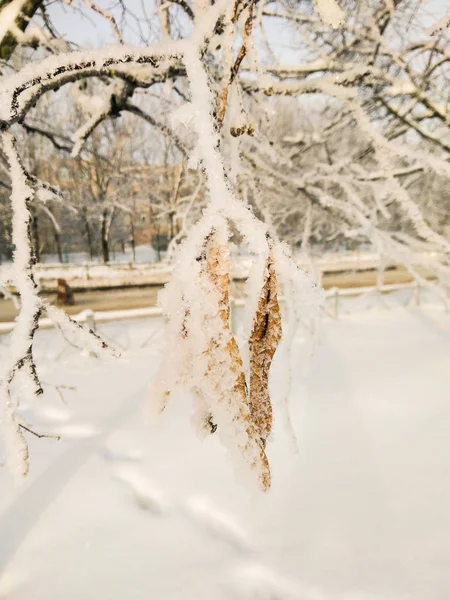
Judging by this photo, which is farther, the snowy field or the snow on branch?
the snowy field

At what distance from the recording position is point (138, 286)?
1697 cm

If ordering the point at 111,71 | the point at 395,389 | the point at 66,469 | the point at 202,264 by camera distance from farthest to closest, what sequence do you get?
the point at 395,389 → the point at 66,469 → the point at 111,71 → the point at 202,264

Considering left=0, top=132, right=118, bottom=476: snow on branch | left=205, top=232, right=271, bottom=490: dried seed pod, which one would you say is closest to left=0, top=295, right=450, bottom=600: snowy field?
left=0, top=132, right=118, bottom=476: snow on branch

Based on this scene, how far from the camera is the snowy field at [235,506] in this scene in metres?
2.66

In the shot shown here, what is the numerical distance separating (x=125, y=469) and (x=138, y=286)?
1364 cm

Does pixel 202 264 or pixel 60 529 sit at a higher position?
pixel 202 264

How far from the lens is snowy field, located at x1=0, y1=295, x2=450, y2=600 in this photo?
266 centimetres

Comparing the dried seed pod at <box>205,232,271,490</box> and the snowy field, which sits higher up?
the dried seed pod at <box>205,232,271,490</box>

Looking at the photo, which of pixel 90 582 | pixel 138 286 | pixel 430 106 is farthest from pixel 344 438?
pixel 138 286

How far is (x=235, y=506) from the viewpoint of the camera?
3.31 m

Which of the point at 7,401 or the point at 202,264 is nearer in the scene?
the point at 202,264

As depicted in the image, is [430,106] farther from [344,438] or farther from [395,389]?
[395,389]

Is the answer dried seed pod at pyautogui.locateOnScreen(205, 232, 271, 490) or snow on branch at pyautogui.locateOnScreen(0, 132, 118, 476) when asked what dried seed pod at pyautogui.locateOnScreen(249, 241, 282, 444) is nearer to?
→ dried seed pod at pyautogui.locateOnScreen(205, 232, 271, 490)

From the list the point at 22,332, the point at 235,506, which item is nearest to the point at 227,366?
the point at 22,332
